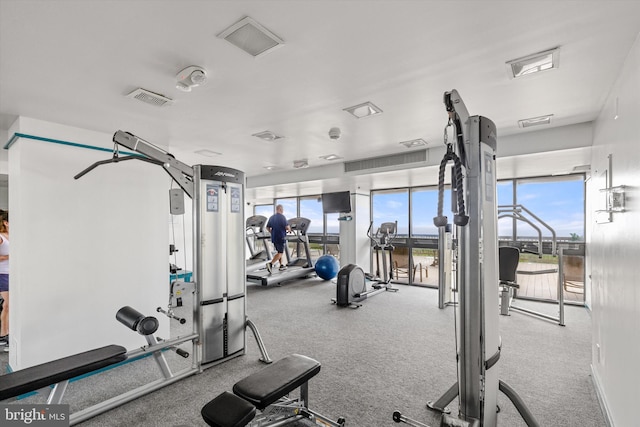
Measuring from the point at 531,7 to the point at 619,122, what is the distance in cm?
118

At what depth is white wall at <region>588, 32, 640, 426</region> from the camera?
173 cm

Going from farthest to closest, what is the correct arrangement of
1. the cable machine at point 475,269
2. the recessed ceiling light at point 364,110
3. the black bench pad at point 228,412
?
1. the recessed ceiling light at point 364,110
2. the cable machine at point 475,269
3. the black bench pad at point 228,412

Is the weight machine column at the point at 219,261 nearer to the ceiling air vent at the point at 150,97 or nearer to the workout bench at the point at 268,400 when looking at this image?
the ceiling air vent at the point at 150,97

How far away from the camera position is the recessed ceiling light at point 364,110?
304cm

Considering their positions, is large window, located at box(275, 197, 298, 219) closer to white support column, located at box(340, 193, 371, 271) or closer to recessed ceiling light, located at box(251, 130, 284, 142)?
white support column, located at box(340, 193, 371, 271)

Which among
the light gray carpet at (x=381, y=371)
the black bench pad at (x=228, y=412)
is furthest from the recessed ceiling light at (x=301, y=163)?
the black bench pad at (x=228, y=412)

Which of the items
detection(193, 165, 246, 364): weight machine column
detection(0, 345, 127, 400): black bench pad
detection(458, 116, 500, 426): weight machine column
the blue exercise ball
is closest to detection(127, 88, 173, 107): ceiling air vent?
detection(193, 165, 246, 364): weight machine column

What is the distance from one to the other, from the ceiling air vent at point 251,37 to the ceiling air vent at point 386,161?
3.36 metres

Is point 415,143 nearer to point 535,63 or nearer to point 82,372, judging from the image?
point 535,63

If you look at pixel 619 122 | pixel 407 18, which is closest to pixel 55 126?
pixel 407 18

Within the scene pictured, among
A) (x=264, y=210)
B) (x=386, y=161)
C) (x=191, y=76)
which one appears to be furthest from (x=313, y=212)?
(x=191, y=76)

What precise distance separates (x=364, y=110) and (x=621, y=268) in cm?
235

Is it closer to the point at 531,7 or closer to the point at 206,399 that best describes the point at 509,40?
the point at 531,7

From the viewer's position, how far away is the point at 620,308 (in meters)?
2.03
